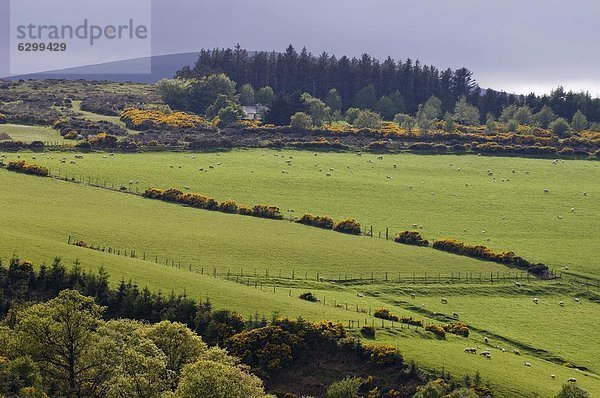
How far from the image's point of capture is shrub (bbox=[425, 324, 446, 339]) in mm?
86312

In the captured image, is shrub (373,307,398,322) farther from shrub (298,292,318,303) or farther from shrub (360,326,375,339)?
shrub (298,292,318,303)

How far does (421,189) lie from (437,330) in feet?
212

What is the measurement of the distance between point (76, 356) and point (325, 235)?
52875mm

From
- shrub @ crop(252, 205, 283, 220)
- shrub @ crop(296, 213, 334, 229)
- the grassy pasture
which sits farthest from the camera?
the grassy pasture

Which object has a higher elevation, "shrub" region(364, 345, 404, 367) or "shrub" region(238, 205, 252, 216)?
"shrub" region(238, 205, 252, 216)

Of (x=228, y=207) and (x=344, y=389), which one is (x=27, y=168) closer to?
(x=228, y=207)

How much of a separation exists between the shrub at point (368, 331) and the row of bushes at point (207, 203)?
142ft

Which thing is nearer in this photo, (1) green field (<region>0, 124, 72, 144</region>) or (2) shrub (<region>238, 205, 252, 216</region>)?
(2) shrub (<region>238, 205, 252, 216</region>)

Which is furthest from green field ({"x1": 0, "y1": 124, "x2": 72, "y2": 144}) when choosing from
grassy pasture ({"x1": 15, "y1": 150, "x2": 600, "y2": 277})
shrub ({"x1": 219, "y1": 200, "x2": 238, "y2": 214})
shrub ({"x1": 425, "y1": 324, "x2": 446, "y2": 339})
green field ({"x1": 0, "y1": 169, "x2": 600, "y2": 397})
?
shrub ({"x1": 425, "y1": 324, "x2": 446, "y2": 339})

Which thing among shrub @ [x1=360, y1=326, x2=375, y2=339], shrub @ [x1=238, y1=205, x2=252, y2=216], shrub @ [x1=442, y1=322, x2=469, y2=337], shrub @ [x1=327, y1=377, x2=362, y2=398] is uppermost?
shrub @ [x1=238, y1=205, x2=252, y2=216]

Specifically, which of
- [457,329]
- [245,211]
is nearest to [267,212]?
[245,211]

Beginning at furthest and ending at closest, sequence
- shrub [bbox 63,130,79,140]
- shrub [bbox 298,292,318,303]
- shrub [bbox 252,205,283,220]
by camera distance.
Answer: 1. shrub [bbox 63,130,79,140]
2. shrub [bbox 252,205,283,220]
3. shrub [bbox 298,292,318,303]

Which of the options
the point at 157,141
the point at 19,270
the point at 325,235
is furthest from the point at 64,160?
the point at 19,270

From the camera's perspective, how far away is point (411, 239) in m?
118
